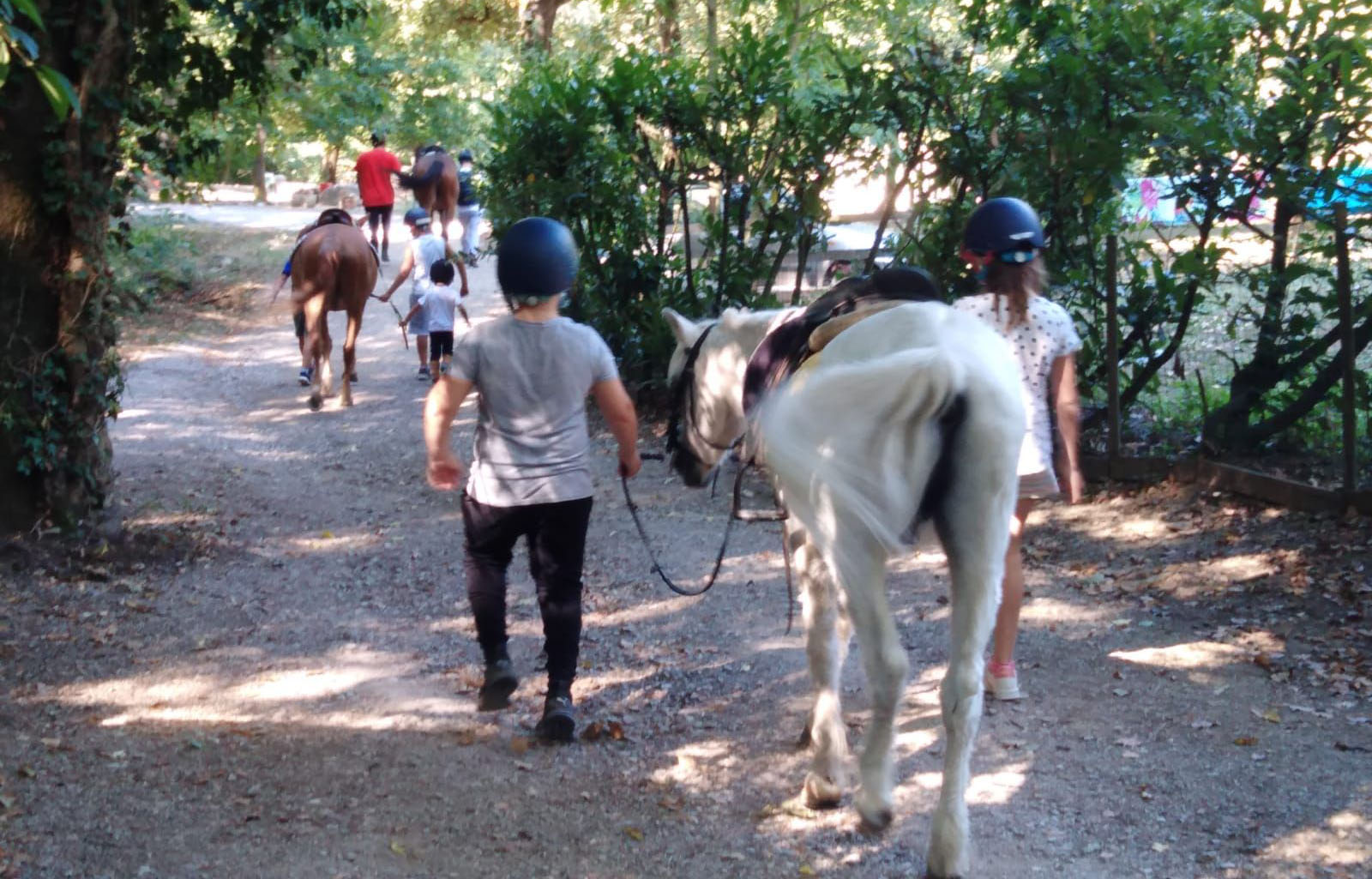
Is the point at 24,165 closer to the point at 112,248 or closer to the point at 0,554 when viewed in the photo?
the point at 112,248

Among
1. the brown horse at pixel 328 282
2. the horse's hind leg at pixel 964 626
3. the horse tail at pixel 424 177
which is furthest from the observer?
the horse tail at pixel 424 177

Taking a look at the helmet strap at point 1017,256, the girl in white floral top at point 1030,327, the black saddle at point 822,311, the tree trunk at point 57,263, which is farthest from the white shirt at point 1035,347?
the tree trunk at point 57,263

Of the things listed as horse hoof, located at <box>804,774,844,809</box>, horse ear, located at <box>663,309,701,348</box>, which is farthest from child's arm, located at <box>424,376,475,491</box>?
horse hoof, located at <box>804,774,844,809</box>

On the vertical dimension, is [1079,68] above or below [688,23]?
below

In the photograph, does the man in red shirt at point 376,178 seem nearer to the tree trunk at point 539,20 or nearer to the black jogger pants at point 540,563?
the tree trunk at point 539,20

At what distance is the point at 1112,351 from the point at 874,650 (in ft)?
17.6

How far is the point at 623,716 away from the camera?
17.7 feet

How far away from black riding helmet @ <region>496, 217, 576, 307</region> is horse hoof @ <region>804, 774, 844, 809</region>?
1.90 m

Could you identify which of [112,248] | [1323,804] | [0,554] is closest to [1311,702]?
[1323,804]

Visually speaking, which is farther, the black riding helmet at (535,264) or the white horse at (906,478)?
the black riding helmet at (535,264)

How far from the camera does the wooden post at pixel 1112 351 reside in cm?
851

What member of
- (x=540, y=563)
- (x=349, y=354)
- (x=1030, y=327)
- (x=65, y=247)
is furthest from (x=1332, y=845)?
(x=349, y=354)

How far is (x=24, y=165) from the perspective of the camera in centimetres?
673

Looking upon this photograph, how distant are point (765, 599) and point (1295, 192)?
3496 mm
